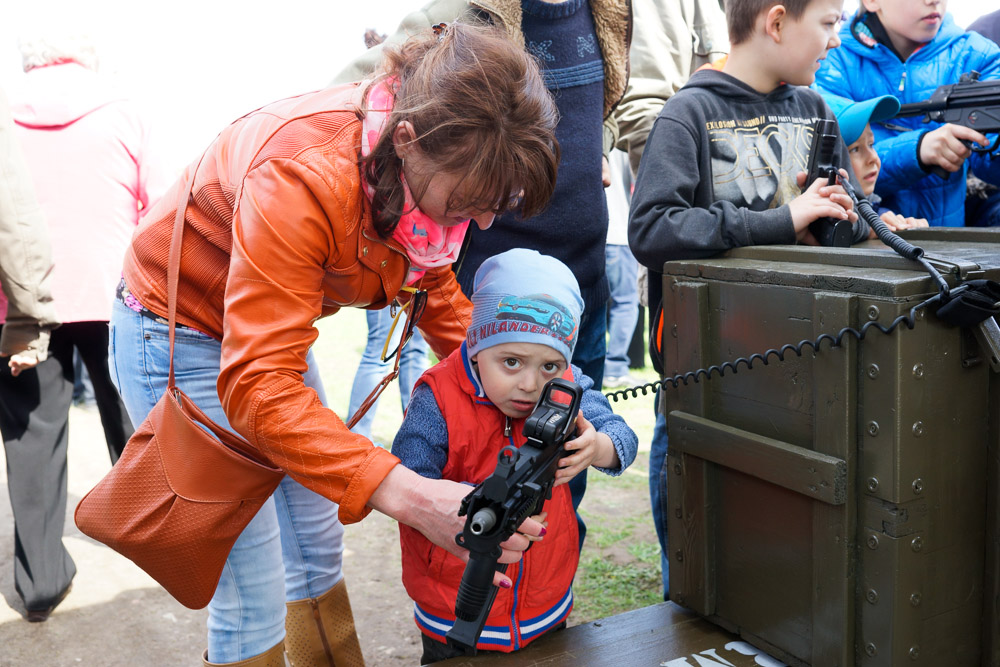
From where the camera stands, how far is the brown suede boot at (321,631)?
2.10 metres

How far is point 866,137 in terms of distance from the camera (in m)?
2.69

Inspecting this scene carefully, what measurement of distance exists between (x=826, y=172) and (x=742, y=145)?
0.26m

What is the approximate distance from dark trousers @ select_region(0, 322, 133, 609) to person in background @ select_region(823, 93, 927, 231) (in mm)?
2883

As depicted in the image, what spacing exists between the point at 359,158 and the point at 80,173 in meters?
2.34

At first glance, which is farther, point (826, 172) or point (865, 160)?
point (865, 160)

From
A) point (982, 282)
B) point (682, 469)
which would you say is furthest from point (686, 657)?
point (982, 282)

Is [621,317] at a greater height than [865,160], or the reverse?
[865,160]

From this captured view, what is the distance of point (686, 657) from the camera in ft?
6.13

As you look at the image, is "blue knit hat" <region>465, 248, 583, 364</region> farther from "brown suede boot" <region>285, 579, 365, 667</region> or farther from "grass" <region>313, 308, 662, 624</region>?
"grass" <region>313, 308, 662, 624</region>

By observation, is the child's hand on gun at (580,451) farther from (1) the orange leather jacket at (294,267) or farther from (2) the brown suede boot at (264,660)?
(2) the brown suede boot at (264,660)

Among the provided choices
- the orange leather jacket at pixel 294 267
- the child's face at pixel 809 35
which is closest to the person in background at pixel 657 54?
the child's face at pixel 809 35

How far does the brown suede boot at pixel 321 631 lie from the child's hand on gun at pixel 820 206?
142 cm

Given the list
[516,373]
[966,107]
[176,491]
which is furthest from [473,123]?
[966,107]

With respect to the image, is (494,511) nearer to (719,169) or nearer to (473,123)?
(473,123)
